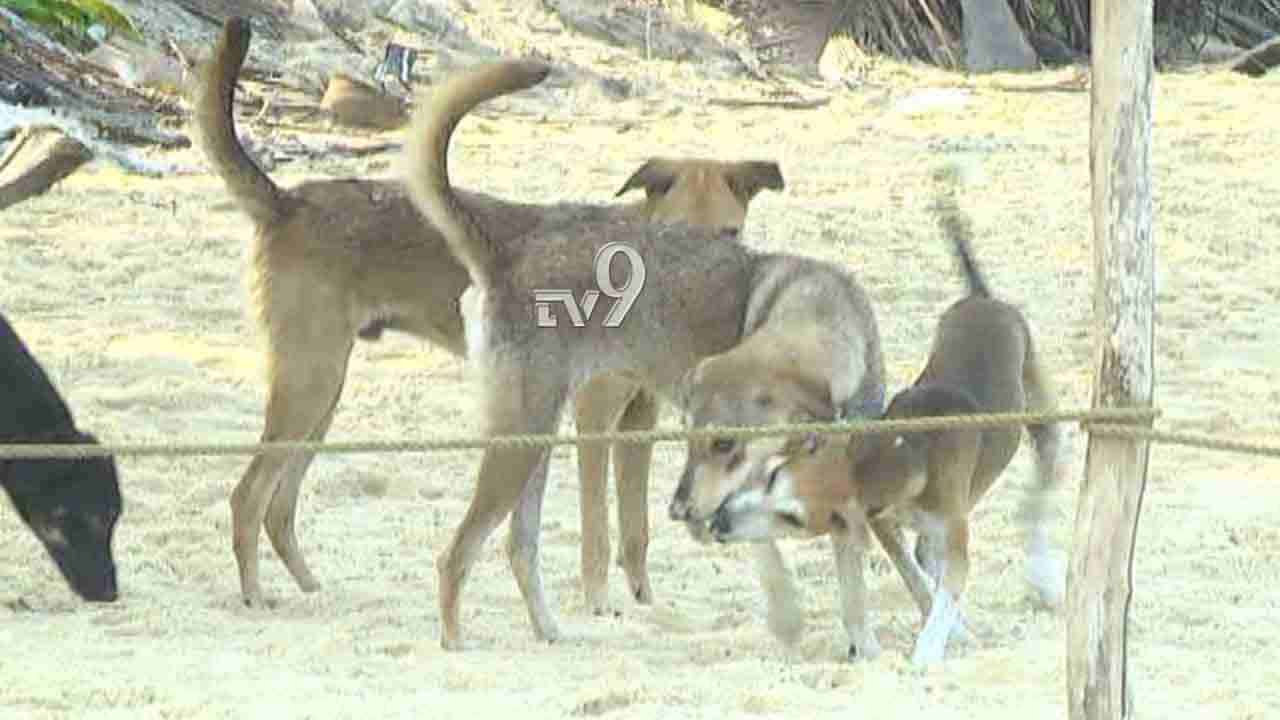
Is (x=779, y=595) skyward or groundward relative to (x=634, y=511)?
groundward

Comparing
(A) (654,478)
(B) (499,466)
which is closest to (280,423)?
(B) (499,466)

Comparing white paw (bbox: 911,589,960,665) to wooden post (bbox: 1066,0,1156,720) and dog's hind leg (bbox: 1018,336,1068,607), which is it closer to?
dog's hind leg (bbox: 1018,336,1068,607)

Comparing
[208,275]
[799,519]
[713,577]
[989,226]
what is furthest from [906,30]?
[799,519]

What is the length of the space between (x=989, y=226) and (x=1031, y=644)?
6.87 m

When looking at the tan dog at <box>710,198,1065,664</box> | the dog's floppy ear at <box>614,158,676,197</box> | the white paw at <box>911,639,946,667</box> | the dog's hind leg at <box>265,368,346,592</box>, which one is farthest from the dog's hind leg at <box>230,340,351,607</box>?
the white paw at <box>911,639,946,667</box>

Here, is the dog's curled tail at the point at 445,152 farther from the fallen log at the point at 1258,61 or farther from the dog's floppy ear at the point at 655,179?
the fallen log at the point at 1258,61

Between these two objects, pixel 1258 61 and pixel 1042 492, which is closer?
pixel 1042 492

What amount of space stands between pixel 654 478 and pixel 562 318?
2.65 meters

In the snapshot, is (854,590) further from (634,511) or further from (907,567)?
(634,511)

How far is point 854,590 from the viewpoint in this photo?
7723 millimetres

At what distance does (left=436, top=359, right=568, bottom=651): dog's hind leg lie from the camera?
25.8 ft

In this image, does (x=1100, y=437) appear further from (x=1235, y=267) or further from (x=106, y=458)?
(x=1235, y=267)

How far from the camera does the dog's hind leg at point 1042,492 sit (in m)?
8.53

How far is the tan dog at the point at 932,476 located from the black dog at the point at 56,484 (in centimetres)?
216
